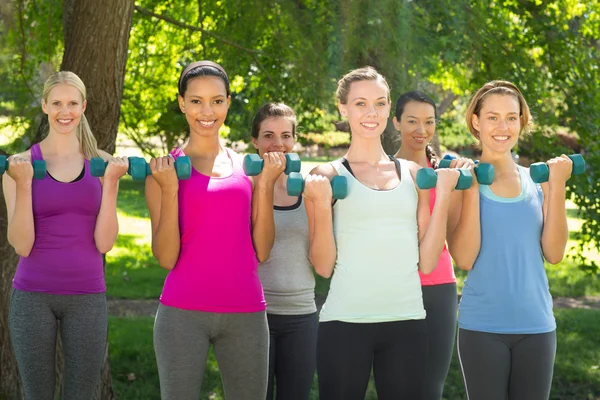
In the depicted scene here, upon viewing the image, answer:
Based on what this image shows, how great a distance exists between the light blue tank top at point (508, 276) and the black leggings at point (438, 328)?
2.09ft

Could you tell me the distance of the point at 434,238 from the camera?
10.4ft

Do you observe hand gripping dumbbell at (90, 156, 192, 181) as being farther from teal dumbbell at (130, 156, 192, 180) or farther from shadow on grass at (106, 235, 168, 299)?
shadow on grass at (106, 235, 168, 299)

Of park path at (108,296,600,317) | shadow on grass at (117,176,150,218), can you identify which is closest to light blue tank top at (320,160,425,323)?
park path at (108,296,600,317)

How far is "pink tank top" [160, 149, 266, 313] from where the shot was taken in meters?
3.14

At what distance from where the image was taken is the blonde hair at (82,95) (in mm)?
3586

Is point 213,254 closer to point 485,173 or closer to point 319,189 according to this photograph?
point 319,189

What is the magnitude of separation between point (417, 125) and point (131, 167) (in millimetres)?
1639

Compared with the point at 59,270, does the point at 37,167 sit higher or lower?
higher

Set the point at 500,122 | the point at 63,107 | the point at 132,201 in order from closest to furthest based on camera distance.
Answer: the point at 500,122, the point at 63,107, the point at 132,201

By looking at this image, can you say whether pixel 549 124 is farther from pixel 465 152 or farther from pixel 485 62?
pixel 465 152

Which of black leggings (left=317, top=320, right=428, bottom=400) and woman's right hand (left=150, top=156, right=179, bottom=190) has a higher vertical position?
woman's right hand (left=150, top=156, right=179, bottom=190)

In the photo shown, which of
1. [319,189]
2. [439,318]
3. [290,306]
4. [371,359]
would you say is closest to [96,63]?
[290,306]

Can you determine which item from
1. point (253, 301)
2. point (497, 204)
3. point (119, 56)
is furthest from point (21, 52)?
point (497, 204)

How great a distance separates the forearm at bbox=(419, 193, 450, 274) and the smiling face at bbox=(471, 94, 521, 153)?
16.0 inches
